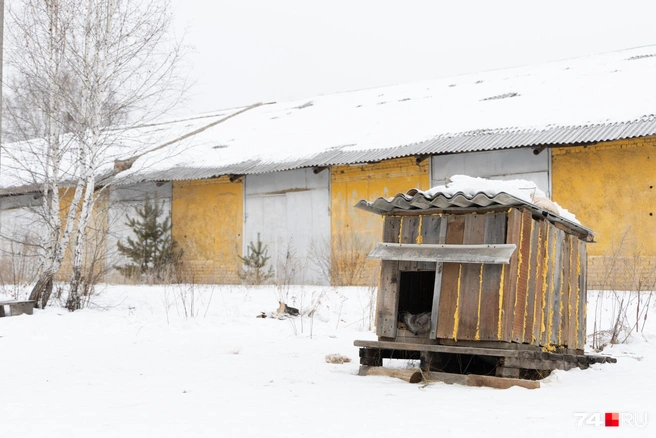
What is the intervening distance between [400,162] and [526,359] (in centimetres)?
1021

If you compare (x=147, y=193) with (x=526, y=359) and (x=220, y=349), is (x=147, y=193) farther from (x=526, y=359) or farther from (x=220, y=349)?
(x=526, y=359)

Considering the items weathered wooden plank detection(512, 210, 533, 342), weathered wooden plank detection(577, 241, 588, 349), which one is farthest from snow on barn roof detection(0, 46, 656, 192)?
→ weathered wooden plank detection(512, 210, 533, 342)

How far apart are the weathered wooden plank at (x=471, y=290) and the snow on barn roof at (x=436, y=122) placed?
269 inches

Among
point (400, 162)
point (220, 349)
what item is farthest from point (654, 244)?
point (220, 349)

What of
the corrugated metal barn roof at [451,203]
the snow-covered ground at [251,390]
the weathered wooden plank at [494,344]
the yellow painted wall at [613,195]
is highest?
the yellow painted wall at [613,195]

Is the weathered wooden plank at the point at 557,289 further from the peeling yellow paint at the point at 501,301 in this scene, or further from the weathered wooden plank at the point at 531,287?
the peeling yellow paint at the point at 501,301

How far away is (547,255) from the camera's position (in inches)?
253

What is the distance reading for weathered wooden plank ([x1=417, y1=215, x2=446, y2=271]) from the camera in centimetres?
636

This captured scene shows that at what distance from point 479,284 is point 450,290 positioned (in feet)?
0.82

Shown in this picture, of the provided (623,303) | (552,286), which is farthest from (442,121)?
(552,286)

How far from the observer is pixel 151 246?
18.7 meters

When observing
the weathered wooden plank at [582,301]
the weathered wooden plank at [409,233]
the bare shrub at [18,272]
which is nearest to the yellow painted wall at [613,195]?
the weathered wooden plank at [582,301]

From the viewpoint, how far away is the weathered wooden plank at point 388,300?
21.4 feet

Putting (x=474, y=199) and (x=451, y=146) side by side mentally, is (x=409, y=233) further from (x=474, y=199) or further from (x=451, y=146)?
(x=451, y=146)
